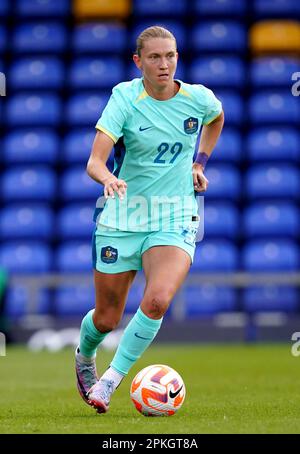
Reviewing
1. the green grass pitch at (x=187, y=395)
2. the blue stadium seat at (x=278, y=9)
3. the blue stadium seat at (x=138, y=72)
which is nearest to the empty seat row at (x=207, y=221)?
the blue stadium seat at (x=138, y=72)

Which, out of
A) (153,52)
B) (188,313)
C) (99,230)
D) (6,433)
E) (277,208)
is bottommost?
(188,313)

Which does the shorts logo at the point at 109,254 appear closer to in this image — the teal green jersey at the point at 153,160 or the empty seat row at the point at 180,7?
the teal green jersey at the point at 153,160

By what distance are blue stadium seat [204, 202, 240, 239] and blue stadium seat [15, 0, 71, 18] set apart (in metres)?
4.65

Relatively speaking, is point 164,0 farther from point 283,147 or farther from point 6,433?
point 6,433

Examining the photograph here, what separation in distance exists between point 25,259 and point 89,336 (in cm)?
909

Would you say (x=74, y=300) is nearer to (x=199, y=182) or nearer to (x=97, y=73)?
(x=97, y=73)

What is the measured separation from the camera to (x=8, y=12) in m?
18.6

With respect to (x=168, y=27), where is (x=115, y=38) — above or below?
below

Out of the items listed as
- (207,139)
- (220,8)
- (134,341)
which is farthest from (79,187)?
(134,341)

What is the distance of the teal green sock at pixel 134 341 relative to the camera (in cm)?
609

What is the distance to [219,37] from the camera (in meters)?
17.6

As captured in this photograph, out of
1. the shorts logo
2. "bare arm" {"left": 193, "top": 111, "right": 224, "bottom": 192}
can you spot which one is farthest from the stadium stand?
the shorts logo
